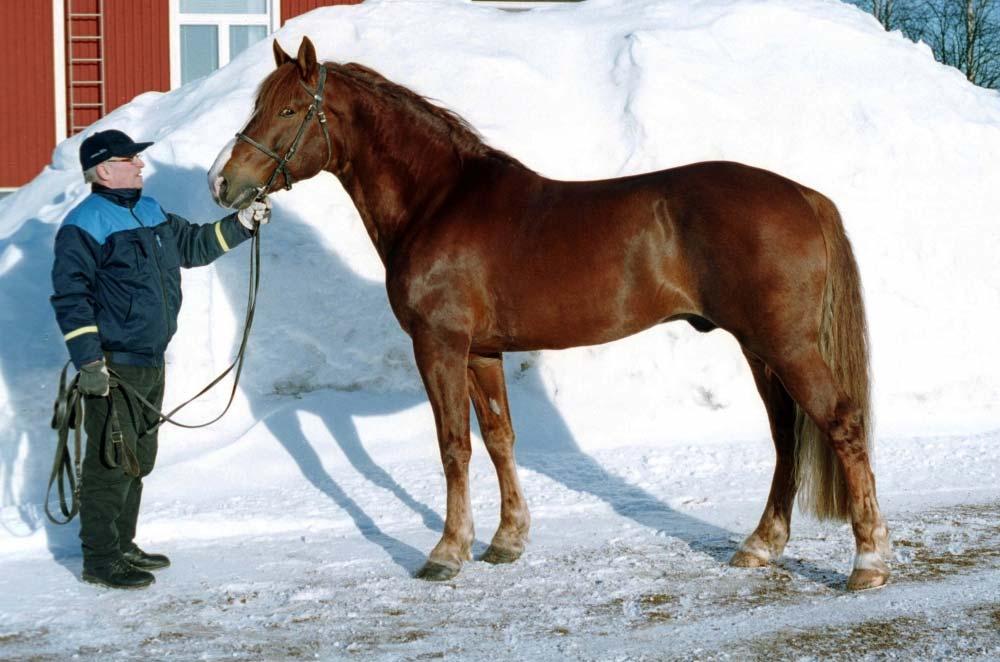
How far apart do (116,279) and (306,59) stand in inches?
49.6

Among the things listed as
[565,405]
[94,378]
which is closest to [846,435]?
[94,378]

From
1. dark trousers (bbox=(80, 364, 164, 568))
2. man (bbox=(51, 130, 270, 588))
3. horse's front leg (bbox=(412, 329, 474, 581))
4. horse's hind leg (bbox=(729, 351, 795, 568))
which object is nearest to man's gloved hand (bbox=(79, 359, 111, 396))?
man (bbox=(51, 130, 270, 588))

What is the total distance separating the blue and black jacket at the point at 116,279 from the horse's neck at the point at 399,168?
3.08ft

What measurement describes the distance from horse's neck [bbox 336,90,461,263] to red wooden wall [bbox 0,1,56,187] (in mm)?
9293

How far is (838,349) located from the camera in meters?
4.64

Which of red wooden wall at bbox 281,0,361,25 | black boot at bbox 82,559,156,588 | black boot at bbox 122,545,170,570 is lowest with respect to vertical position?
black boot at bbox 122,545,170,570

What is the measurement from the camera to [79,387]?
14.4ft

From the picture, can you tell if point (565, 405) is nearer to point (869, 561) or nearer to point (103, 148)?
point (869, 561)

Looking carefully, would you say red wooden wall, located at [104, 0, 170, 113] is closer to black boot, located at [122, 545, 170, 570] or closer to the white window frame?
the white window frame

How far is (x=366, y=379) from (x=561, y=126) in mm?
3091

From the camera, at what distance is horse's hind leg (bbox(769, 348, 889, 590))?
4395 millimetres

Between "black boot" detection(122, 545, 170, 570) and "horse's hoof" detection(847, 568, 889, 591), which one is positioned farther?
"black boot" detection(122, 545, 170, 570)

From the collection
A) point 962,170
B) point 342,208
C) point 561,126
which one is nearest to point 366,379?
point 342,208

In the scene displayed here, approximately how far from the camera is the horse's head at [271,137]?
472 centimetres
